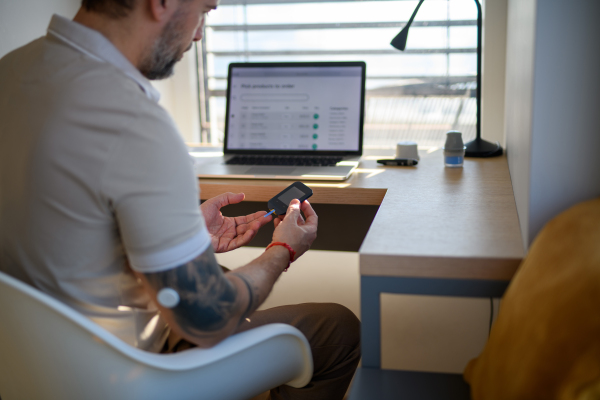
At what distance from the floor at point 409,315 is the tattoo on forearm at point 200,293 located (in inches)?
40.2

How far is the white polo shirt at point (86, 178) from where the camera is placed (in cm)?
67

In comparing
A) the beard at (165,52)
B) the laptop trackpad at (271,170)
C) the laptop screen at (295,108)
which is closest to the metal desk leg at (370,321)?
the beard at (165,52)

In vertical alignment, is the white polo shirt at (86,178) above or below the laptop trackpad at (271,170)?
above

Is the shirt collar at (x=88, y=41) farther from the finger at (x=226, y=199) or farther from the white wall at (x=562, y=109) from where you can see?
the white wall at (x=562, y=109)

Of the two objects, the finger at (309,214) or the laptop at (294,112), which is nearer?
the finger at (309,214)

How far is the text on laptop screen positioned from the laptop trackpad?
0.75ft

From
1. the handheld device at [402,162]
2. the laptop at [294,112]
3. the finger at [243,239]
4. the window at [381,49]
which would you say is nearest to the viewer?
the finger at [243,239]

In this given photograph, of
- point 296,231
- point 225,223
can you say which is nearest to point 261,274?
point 296,231

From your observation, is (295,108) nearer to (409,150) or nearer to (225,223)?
(409,150)

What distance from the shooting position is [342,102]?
176cm

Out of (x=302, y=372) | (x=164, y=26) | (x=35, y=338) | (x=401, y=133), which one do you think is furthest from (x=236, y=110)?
(x=401, y=133)

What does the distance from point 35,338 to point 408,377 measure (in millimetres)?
562

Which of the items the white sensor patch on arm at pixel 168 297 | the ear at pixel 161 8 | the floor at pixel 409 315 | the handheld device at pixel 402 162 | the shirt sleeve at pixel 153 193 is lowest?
the floor at pixel 409 315

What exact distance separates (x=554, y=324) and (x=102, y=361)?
0.57 m
